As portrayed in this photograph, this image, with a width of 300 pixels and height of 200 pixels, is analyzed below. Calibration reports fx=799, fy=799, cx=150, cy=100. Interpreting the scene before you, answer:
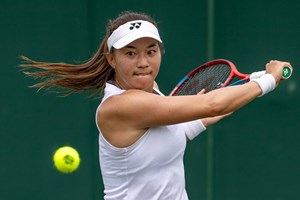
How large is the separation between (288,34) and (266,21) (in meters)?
0.18

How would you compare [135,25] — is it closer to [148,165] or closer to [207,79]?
[148,165]

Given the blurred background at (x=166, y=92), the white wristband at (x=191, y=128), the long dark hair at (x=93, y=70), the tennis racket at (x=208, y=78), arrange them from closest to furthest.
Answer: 1. the long dark hair at (x=93, y=70)
2. the white wristband at (x=191, y=128)
3. the tennis racket at (x=208, y=78)
4. the blurred background at (x=166, y=92)

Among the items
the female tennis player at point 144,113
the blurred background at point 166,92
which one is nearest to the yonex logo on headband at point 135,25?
the female tennis player at point 144,113

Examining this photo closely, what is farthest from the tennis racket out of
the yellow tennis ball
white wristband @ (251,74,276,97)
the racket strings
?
the yellow tennis ball

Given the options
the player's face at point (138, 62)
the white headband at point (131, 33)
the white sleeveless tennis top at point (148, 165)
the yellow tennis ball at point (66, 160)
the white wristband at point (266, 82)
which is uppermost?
the white headband at point (131, 33)

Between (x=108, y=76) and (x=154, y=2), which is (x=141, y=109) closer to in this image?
(x=108, y=76)

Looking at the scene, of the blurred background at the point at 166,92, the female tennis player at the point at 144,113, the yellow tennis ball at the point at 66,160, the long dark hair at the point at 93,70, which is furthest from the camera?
the blurred background at the point at 166,92

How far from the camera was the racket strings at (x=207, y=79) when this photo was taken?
12.0 feet

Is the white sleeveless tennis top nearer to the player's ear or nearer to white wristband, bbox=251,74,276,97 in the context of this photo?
the player's ear

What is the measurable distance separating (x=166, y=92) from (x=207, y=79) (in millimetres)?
1575

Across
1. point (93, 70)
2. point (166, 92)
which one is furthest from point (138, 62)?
point (166, 92)

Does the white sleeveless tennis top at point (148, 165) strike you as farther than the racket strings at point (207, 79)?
No

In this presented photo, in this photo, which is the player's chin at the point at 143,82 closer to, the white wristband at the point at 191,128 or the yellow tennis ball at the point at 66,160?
the white wristband at the point at 191,128

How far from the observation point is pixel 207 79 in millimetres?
3703
